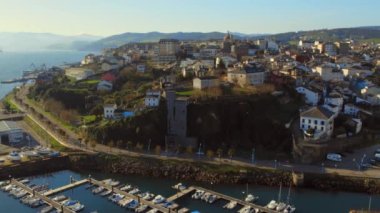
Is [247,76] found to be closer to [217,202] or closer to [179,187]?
[179,187]

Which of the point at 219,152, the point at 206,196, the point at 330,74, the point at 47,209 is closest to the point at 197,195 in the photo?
the point at 206,196

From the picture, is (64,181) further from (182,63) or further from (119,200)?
(182,63)

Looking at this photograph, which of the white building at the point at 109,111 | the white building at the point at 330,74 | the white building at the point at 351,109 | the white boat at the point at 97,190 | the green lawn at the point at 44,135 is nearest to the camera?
the white boat at the point at 97,190

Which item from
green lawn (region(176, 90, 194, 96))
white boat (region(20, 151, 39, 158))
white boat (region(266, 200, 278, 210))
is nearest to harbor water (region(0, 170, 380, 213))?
white boat (region(266, 200, 278, 210))

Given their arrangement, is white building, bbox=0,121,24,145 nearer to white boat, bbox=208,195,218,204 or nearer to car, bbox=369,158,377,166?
white boat, bbox=208,195,218,204

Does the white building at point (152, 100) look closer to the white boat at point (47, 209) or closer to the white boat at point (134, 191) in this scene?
the white boat at point (134, 191)

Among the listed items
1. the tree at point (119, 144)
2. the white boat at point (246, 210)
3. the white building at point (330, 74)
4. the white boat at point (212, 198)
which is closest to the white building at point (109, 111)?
the tree at point (119, 144)

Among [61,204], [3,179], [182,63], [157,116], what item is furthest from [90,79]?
[61,204]
